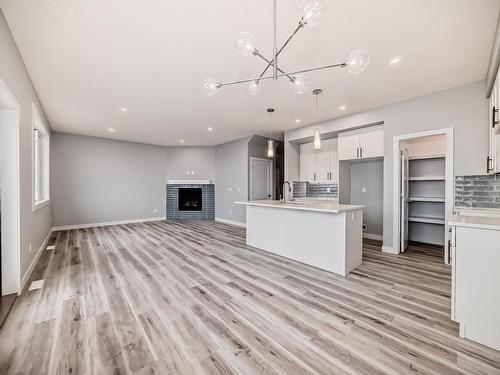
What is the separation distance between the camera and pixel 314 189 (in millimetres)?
6074

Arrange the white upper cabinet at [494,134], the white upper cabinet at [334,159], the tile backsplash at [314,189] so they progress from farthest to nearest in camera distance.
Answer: the tile backsplash at [314,189] → the white upper cabinet at [334,159] → the white upper cabinet at [494,134]

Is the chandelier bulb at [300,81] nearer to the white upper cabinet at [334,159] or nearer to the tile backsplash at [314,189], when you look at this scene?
the white upper cabinet at [334,159]

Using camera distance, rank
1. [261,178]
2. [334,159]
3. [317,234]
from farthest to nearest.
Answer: [261,178] < [334,159] < [317,234]

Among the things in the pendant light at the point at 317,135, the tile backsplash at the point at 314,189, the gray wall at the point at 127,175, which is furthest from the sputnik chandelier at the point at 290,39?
the gray wall at the point at 127,175

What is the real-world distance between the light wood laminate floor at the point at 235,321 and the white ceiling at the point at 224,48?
2793mm

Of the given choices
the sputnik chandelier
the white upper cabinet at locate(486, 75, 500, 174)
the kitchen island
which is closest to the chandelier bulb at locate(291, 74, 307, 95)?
the sputnik chandelier

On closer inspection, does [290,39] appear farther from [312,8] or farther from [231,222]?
[231,222]

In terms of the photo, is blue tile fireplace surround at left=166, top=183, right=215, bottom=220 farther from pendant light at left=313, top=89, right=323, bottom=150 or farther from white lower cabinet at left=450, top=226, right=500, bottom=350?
white lower cabinet at left=450, top=226, right=500, bottom=350

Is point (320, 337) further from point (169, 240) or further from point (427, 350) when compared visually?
point (169, 240)

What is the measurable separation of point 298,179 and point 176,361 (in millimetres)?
5099

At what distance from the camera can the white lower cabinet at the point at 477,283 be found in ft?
5.33

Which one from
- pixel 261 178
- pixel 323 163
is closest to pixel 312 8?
pixel 323 163

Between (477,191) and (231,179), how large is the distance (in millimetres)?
5743

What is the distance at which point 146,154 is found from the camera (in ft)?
24.8
